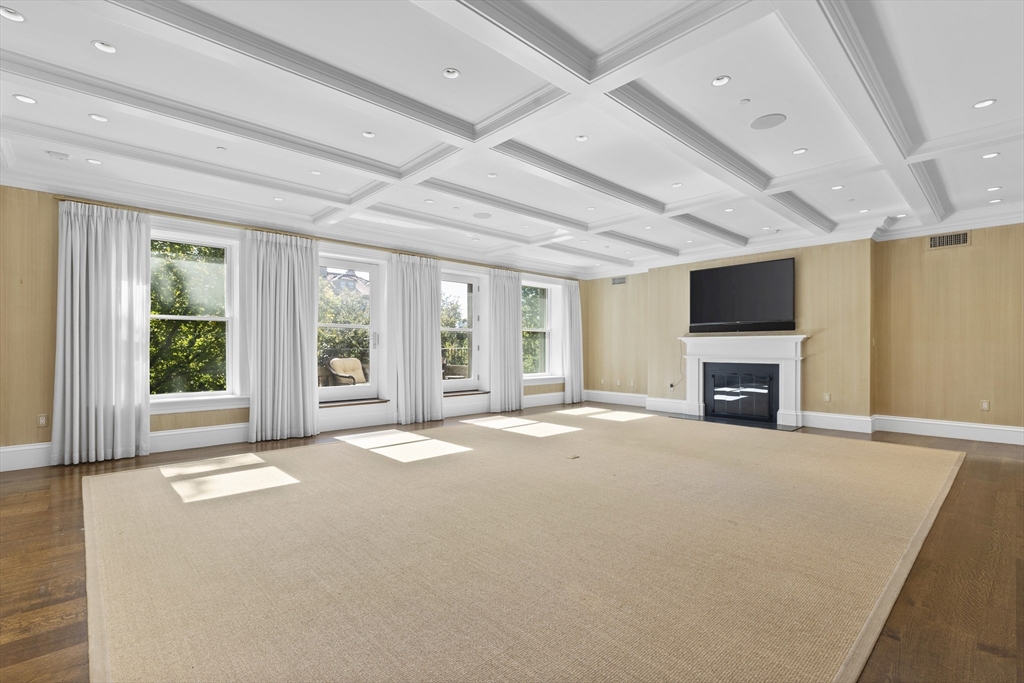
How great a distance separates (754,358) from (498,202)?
463 centimetres

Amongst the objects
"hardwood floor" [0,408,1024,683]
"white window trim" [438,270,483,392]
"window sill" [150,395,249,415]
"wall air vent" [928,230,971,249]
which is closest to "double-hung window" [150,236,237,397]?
"window sill" [150,395,249,415]

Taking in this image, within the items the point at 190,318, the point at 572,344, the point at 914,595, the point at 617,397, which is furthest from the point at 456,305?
the point at 914,595

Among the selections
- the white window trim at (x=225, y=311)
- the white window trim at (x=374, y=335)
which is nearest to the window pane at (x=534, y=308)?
the white window trim at (x=374, y=335)

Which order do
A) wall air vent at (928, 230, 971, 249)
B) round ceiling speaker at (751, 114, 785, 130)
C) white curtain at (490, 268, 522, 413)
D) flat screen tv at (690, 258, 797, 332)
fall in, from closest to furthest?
round ceiling speaker at (751, 114, 785, 130), wall air vent at (928, 230, 971, 249), flat screen tv at (690, 258, 797, 332), white curtain at (490, 268, 522, 413)

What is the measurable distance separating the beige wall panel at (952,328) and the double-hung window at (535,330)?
5.39 m

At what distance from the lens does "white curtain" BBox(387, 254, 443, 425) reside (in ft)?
23.1

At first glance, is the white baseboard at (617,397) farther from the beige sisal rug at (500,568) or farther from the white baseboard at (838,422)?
the beige sisal rug at (500,568)

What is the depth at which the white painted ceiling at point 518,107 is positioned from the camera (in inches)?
99.0

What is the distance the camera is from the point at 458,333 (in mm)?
8344

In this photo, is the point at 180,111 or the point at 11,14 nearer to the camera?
the point at 11,14

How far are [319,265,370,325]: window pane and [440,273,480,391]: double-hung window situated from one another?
1363 mm

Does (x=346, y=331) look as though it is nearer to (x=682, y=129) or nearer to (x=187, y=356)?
(x=187, y=356)

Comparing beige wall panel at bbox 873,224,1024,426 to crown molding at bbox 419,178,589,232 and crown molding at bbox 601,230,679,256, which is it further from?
crown molding at bbox 419,178,589,232

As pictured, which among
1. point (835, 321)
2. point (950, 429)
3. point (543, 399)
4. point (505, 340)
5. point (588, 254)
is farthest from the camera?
point (543, 399)
